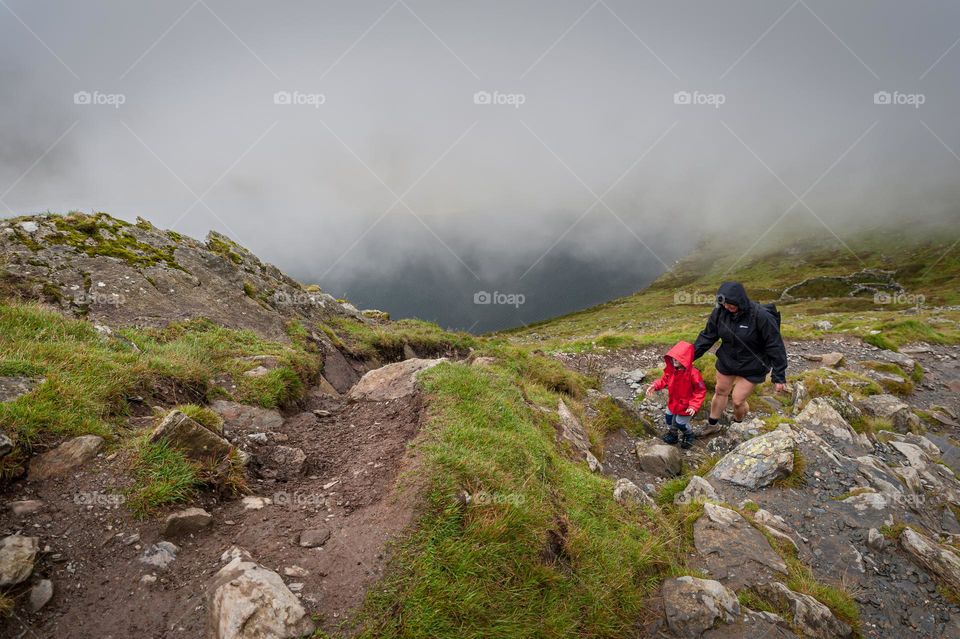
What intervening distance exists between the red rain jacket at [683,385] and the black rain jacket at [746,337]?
85cm

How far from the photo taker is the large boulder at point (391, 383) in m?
9.48

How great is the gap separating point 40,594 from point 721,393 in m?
13.8

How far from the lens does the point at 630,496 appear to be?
7797mm

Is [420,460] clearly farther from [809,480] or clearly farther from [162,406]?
[809,480]

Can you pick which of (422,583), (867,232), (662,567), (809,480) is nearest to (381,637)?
(422,583)

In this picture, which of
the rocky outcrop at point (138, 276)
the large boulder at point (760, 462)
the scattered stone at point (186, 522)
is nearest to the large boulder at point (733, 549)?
the large boulder at point (760, 462)

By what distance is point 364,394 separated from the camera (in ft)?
33.2

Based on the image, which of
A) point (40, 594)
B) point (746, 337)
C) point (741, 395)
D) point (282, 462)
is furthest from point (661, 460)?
point (40, 594)

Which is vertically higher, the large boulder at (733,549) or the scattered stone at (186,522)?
the scattered stone at (186,522)

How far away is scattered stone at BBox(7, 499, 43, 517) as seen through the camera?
4.21 metres

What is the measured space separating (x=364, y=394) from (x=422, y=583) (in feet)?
20.8

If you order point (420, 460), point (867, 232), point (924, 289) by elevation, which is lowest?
point (924, 289)

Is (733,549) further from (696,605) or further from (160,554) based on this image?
(160,554)

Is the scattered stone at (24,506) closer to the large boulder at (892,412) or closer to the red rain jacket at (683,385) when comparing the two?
the red rain jacket at (683,385)
